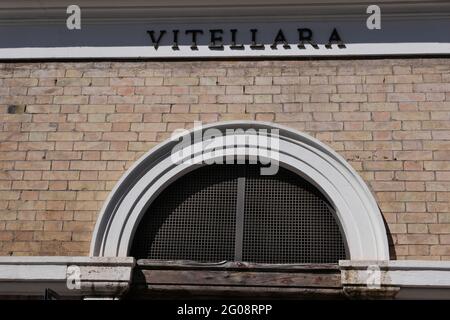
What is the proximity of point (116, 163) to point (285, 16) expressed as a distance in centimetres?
215

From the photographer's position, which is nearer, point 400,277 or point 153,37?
point 400,277

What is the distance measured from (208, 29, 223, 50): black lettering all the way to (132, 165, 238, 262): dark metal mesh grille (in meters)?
1.19

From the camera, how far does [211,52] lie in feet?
21.0

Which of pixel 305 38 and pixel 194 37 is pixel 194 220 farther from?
pixel 305 38

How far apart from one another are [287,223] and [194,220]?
32.6 inches

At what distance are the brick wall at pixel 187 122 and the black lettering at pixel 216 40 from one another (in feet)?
0.53

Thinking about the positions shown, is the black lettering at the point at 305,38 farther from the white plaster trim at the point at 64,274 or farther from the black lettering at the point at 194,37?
the white plaster trim at the point at 64,274

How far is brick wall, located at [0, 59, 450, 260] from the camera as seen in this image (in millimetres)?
5836

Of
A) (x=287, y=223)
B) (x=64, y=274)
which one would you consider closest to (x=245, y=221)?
(x=287, y=223)

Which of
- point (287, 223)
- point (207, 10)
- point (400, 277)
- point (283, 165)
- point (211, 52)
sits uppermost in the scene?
→ point (207, 10)

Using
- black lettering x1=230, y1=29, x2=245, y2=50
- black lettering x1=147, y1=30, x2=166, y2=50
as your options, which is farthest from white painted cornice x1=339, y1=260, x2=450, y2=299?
black lettering x1=147, y1=30, x2=166, y2=50

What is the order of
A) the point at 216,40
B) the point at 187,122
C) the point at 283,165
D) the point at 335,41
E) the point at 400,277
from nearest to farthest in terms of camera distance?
1. the point at 400,277
2. the point at 283,165
3. the point at 187,122
4. the point at 335,41
5. the point at 216,40
